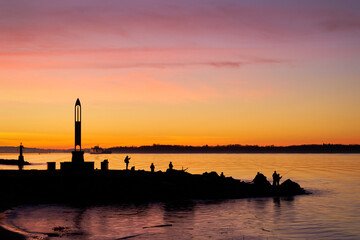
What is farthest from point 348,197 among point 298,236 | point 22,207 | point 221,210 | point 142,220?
point 22,207

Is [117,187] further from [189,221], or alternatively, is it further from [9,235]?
[9,235]

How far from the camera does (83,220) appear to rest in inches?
1248

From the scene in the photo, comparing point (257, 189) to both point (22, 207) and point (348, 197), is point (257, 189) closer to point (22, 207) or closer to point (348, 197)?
point (348, 197)

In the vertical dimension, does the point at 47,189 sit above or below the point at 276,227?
above

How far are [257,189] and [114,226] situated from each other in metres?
27.5

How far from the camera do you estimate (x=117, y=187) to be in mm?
46594

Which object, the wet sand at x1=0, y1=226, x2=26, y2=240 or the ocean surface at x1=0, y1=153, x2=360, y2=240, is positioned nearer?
the wet sand at x1=0, y1=226, x2=26, y2=240

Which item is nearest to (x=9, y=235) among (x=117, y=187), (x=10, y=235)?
(x=10, y=235)

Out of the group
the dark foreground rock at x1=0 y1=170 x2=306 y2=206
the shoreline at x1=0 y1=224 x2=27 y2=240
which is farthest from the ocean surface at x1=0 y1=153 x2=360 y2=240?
the dark foreground rock at x1=0 y1=170 x2=306 y2=206

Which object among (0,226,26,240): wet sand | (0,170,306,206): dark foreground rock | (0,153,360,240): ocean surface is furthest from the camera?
(0,170,306,206): dark foreground rock

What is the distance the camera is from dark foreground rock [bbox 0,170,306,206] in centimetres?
4200

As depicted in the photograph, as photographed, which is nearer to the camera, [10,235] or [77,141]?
[10,235]

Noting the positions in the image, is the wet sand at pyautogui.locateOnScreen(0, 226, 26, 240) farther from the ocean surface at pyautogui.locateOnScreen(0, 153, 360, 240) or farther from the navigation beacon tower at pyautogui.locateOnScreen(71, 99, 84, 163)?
the navigation beacon tower at pyautogui.locateOnScreen(71, 99, 84, 163)

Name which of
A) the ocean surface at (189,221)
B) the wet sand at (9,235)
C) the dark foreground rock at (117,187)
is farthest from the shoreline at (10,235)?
the dark foreground rock at (117,187)
